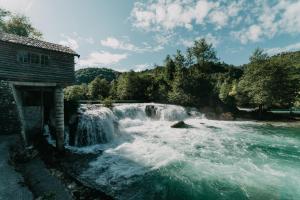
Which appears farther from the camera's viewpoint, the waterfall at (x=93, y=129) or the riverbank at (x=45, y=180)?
the waterfall at (x=93, y=129)

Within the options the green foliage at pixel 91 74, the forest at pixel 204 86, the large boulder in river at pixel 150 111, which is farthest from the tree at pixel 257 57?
the green foliage at pixel 91 74

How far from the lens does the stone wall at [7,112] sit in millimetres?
10570

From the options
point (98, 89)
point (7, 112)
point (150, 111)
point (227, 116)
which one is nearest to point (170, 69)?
point (98, 89)

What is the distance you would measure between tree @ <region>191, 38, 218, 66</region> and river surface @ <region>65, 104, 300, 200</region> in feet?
85.0

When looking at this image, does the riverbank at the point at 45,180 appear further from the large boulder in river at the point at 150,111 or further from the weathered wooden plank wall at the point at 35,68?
the large boulder in river at the point at 150,111

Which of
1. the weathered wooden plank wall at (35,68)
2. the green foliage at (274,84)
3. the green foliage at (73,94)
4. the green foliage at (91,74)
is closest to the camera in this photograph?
the weathered wooden plank wall at (35,68)

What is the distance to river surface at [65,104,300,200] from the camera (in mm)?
9406

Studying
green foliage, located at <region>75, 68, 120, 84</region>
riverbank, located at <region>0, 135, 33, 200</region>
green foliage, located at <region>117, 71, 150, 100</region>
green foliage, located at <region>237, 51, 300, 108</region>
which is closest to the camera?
riverbank, located at <region>0, 135, 33, 200</region>

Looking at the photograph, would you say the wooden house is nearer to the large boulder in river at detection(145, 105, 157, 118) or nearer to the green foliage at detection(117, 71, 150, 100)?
the large boulder in river at detection(145, 105, 157, 118)

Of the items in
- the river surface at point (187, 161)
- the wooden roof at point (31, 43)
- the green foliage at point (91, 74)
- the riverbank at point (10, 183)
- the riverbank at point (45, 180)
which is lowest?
the river surface at point (187, 161)

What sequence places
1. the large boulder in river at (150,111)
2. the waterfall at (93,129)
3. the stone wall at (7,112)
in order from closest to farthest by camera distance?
1. the stone wall at (7,112)
2. the waterfall at (93,129)
3. the large boulder in river at (150,111)

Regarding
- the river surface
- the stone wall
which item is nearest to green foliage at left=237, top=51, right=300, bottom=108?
the river surface

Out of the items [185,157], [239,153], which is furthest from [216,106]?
[185,157]

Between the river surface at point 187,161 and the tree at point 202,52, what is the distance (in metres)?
25.9
